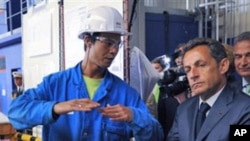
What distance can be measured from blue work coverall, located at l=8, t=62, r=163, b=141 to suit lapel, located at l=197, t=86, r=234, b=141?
19 centimetres

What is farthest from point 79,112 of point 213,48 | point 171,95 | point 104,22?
point 171,95

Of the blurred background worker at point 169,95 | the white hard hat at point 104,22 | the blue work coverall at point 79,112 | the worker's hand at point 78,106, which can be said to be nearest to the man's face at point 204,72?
the blue work coverall at point 79,112

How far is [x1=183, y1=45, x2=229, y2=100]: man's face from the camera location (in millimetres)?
1373

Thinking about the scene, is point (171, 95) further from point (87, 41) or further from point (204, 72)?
point (87, 41)

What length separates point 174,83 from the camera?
2064 mm

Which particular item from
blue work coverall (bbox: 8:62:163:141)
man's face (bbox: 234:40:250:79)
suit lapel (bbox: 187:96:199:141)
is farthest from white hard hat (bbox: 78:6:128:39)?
man's face (bbox: 234:40:250:79)

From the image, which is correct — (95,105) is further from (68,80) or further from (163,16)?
(163,16)

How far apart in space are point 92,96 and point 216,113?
53 centimetres

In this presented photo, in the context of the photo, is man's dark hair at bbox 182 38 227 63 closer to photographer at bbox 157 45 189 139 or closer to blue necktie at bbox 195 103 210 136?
blue necktie at bbox 195 103 210 136

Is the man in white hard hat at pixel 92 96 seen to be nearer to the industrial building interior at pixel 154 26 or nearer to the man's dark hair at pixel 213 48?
the man's dark hair at pixel 213 48

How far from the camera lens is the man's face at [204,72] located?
1373mm

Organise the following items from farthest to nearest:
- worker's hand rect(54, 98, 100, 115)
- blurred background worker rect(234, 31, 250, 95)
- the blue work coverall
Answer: blurred background worker rect(234, 31, 250, 95), the blue work coverall, worker's hand rect(54, 98, 100, 115)

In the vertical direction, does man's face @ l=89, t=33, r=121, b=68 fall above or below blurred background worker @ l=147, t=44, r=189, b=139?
above

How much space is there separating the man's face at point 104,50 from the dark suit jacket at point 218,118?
41 centimetres
